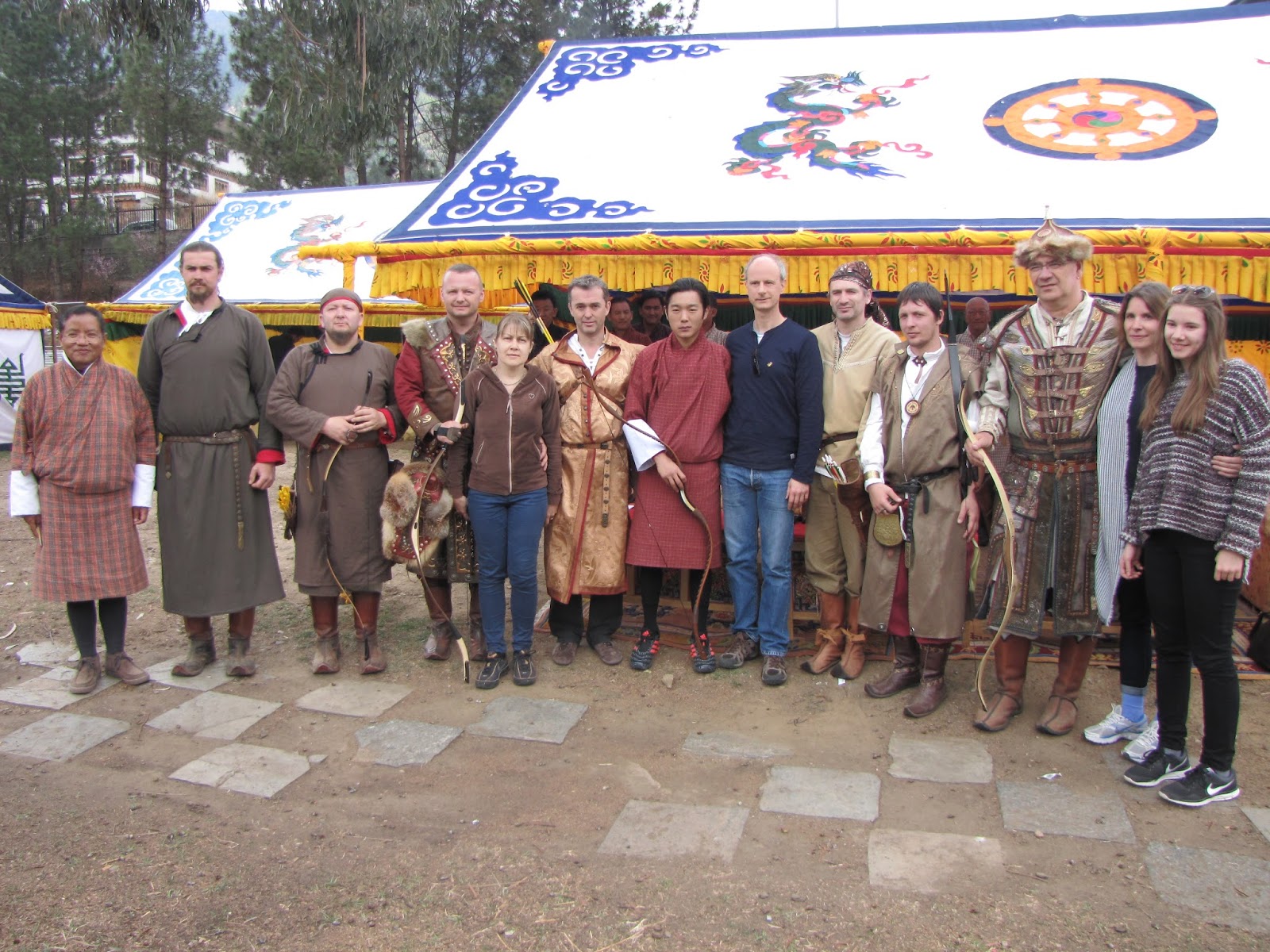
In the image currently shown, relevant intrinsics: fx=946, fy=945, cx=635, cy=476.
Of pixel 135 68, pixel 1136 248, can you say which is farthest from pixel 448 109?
pixel 1136 248

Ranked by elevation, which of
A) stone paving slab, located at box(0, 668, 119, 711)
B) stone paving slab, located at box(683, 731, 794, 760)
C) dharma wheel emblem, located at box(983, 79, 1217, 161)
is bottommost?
stone paving slab, located at box(683, 731, 794, 760)

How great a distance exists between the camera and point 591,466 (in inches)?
158

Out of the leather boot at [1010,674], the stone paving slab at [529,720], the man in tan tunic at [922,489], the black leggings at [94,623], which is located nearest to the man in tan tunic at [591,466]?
the stone paving slab at [529,720]

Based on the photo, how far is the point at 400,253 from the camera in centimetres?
456

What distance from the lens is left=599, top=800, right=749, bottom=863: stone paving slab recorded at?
Result: 2.59 metres

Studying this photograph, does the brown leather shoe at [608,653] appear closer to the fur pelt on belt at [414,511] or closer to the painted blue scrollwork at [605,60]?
the fur pelt on belt at [414,511]

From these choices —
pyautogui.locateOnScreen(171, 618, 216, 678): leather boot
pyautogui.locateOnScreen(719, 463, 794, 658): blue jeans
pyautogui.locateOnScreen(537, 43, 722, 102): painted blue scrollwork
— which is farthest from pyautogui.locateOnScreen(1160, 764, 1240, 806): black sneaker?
pyautogui.locateOnScreen(537, 43, 722, 102): painted blue scrollwork

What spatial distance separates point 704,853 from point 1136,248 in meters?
3.00

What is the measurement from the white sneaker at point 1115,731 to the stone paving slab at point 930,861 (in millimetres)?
831

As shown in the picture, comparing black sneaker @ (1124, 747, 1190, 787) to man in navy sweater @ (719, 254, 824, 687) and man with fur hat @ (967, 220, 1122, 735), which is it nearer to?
man with fur hat @ (967, 220, 1122, 735)

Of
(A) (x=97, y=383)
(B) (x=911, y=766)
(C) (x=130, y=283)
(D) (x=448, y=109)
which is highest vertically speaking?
(D) (x=448, y=109)

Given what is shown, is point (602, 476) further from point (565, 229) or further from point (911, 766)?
point (911, 766)

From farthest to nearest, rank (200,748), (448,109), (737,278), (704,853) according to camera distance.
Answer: (448,109) → (737,278) → (200,748) → (704,853)

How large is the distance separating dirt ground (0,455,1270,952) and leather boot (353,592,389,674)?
33 cm
